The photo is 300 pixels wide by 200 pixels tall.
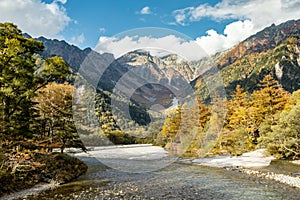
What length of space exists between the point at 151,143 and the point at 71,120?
73.0 ft

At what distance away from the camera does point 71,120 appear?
19141 millimetres

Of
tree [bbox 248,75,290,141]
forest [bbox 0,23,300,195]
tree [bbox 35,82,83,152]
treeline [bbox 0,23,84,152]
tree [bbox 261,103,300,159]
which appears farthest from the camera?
tree [bbox 248,75,290,141]

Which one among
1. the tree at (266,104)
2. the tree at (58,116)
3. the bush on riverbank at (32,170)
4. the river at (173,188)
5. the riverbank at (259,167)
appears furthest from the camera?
the tree at (266,104)

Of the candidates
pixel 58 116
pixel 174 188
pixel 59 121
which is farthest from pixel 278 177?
pixel 58 116

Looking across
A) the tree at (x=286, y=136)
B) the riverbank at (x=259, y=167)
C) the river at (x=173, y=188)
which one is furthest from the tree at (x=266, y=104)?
the river at (x=173, y=188)

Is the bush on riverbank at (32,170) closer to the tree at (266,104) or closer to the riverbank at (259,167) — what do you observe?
the riverbank at (259,167)

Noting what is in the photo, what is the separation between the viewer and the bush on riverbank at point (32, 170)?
11.9 m

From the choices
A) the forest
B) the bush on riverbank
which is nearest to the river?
the bush on riverbank

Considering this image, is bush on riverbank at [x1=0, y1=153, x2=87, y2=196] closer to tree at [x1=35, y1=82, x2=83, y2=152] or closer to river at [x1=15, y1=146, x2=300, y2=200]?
river at [x1=15, y1=146, x2=300, y2=200]

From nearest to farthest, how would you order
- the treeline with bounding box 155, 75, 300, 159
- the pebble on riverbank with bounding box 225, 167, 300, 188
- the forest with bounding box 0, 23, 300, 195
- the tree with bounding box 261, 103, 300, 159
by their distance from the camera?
the forest with bounding box 0, 23, 300, 195 → the pebble on riverbank with bounding box 225, 167, 300, 188 → the tree with bounding box 261, 103, 300, 159 → the treeline with bounding box 155, 75, 300, 159

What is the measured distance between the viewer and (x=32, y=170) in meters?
13.9

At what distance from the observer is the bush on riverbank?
1191cm

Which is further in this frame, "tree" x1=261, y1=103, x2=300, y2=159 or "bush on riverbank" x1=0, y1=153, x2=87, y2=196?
A: "tree" x1=261, y1=103, x2=300, y2=159

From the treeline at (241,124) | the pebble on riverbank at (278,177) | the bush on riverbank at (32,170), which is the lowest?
the pebble on riverbank at (278,177)
